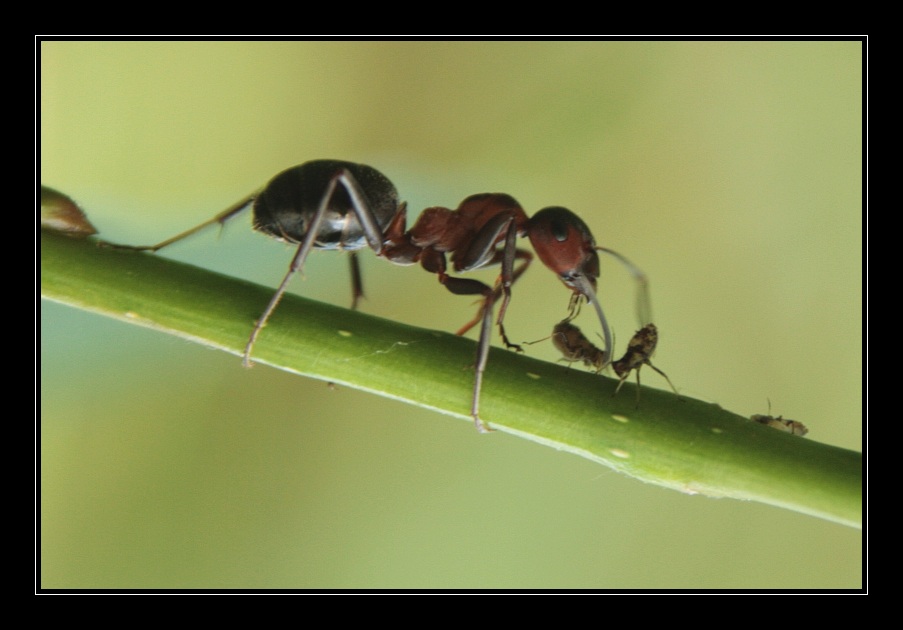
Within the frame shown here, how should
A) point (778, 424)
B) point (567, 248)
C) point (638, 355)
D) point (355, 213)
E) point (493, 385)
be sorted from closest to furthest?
1. point (493, 385)
2. point (778, 424)
3. point (638, 355)
4. point (355, 213)
5. point (567, 248)

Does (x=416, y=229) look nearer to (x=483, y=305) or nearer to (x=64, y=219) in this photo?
(x=483, y=305)

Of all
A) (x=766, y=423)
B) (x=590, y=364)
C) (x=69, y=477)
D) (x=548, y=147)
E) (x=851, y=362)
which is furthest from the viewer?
(x=548, y=147)

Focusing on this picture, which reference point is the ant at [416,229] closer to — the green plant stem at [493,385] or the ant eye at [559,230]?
the ant eye at [559,230]

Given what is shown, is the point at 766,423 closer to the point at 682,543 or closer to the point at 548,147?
the point at 682,543

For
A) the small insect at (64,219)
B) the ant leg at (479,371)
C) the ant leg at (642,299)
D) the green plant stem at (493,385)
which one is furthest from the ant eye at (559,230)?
the small insect at (64,219)

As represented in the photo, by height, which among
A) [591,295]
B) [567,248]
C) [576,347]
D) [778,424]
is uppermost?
[567,248]

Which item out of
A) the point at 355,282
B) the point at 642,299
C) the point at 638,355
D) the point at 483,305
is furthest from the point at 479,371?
the point at 642,299

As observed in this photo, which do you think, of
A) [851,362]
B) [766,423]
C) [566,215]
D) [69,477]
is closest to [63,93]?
[69,477]
